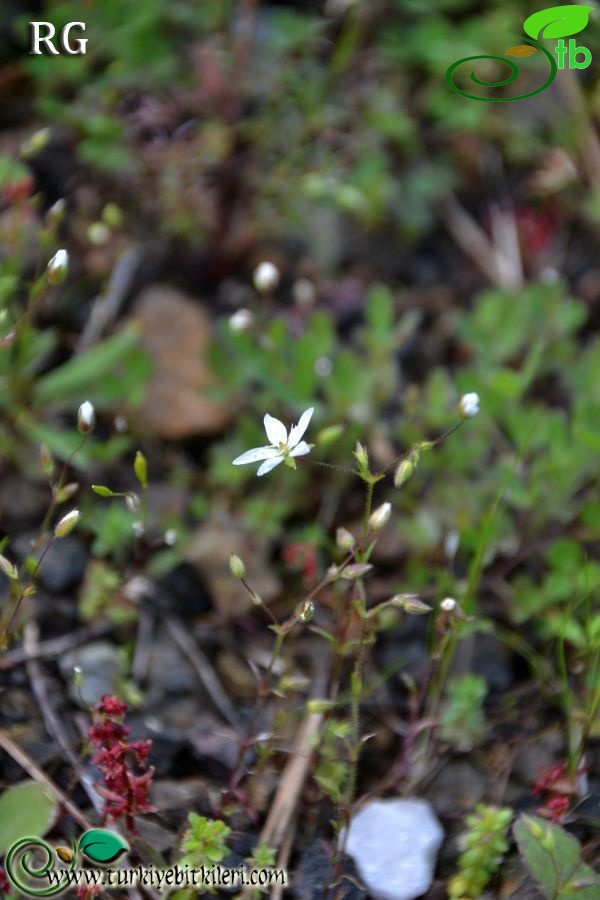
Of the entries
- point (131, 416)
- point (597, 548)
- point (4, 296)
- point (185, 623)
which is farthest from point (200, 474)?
point (597, 548)

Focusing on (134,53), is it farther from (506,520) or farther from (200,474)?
(506,520)

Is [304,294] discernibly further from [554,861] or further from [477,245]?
[554,861]

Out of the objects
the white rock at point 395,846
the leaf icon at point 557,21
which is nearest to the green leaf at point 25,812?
the white rock at point 395,846

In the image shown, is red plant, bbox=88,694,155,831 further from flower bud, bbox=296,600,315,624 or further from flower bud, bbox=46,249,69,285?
flower bud, bbox=46,249,69,285

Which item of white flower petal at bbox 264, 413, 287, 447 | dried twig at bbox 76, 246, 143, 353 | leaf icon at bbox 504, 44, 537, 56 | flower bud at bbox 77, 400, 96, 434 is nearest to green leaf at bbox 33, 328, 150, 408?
dried twig at bbox 76, 246, 143, 353

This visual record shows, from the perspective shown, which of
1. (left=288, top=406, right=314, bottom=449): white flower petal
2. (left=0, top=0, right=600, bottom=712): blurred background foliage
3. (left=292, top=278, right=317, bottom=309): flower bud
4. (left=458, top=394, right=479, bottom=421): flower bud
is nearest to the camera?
(left=288, top=406, right=314, bottom=449): white flower petal

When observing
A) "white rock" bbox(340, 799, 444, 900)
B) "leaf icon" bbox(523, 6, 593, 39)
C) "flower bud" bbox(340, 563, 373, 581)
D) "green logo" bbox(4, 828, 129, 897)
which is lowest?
"white rock" bbox(340, 799, 444, 900)

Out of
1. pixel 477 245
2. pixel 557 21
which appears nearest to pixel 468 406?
pixel 477 245

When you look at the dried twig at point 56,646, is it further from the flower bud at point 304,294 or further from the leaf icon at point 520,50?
the leaf icon at point 520,50
